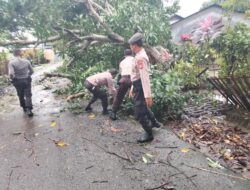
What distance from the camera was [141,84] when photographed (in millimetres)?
4910

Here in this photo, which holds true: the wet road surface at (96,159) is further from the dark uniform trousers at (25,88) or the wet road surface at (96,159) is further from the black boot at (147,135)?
the dark uniform trousers at (25,88)

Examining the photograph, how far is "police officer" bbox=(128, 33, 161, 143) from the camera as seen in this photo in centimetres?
462

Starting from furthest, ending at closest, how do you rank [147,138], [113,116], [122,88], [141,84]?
[113,116], [122,88], [147,138], [141,84]

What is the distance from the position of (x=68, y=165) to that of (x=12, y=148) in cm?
159

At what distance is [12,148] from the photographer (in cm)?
533

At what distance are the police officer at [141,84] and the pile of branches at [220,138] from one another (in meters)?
0.94

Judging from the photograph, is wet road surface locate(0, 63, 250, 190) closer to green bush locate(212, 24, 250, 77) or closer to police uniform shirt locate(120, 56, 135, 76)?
police uniform shirt locate(120, 56, 135, 76)

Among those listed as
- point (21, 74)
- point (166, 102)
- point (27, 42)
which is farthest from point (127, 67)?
point (27, 42)

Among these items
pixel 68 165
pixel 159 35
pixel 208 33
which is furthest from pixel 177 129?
pixel 208 33

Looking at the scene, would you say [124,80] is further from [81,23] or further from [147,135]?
[81,23]

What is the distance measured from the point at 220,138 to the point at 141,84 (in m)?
1.83

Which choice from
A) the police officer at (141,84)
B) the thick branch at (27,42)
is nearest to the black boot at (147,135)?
the police officer at (141,84)

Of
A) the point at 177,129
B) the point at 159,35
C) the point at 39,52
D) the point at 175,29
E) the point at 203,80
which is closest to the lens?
the point at 177,129

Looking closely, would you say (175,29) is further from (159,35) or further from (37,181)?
(37,181)
